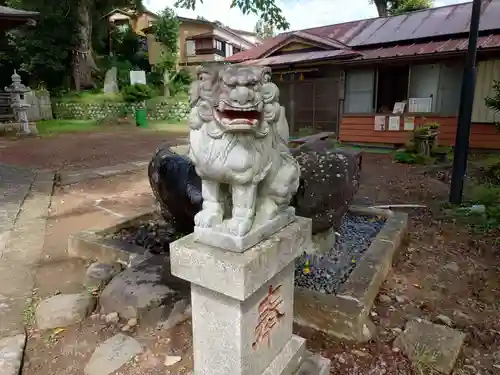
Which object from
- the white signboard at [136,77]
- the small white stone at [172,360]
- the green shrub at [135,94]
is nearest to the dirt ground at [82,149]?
the green shrub at [135,94]

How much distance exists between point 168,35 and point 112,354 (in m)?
24.2

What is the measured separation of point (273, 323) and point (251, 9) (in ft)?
9.20

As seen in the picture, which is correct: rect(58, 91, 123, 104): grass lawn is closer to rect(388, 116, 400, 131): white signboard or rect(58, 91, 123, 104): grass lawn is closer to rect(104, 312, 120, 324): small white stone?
rect(388, 116, 400, 131): white signboard

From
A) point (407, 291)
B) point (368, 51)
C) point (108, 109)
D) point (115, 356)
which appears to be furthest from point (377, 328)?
point (108, 109)

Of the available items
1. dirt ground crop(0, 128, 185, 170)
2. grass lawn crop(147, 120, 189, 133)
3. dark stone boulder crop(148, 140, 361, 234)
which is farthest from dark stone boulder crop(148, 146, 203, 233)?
grass lawn crop(147, 120, 189, 133)

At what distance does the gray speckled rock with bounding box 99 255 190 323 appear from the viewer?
117 inches

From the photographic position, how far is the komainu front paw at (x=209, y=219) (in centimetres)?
182

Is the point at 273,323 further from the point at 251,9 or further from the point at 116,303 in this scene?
the point at 251,9

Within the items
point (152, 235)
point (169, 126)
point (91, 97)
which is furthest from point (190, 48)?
point (152, 235)

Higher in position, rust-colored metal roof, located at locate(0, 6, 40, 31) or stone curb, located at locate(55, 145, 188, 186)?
rust-colored metal roof, located at locate(0, 6, 40, 31)

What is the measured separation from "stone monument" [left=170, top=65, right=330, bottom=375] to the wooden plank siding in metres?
9.54

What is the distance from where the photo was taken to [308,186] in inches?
144

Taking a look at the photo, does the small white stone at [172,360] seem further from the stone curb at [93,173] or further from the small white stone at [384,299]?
the stone curb at [93,173]

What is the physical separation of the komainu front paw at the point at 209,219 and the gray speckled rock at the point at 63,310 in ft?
6.01
